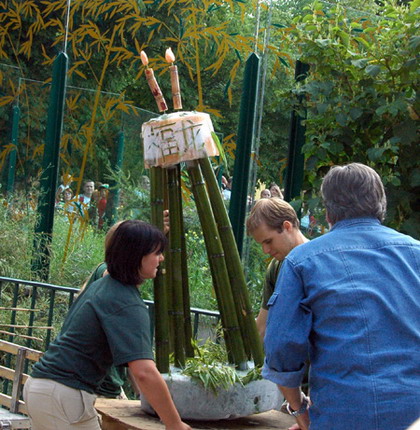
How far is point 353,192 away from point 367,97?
2482 mm

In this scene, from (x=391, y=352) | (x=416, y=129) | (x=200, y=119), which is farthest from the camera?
(x=416, y=129)

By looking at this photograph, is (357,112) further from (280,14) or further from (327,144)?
(280,14)

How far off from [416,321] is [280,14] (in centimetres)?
390

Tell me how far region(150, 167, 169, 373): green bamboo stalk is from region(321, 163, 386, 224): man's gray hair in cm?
99

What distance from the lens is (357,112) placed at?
4824mm

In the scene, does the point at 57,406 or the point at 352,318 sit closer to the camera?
the point at 352,318

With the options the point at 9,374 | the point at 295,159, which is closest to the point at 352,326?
the point at 9,374

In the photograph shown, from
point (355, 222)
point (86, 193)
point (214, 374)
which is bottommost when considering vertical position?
point (214, 374)

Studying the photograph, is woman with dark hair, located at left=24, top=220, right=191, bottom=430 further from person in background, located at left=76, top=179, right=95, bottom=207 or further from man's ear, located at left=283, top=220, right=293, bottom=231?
person in background, located at left=76, top=179, right=95, bottom=207

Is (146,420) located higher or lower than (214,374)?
lower

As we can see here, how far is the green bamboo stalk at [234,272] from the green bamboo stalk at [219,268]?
1.3 inches

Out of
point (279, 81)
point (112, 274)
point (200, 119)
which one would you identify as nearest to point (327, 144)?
point (279, 81)

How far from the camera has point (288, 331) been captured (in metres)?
2.45

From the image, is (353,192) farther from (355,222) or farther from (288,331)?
(288,331)
